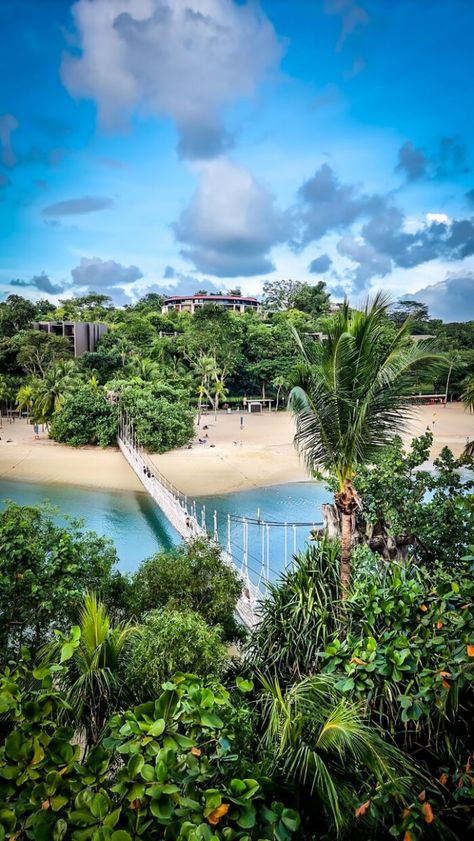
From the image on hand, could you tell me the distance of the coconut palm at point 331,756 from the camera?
2.53 meters

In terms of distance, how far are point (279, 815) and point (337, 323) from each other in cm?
395

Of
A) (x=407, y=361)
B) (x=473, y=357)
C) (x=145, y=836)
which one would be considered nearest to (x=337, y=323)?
(x=407, y=361)

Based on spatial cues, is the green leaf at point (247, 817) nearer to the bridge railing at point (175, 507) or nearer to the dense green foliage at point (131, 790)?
the dense green foliage at point (131, 790)

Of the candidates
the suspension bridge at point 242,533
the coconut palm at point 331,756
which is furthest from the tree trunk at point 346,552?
the suspension bridge at point 242,533

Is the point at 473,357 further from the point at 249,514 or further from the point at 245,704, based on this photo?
the point at 245,704

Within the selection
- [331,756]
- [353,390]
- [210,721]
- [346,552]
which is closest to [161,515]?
[346,552]

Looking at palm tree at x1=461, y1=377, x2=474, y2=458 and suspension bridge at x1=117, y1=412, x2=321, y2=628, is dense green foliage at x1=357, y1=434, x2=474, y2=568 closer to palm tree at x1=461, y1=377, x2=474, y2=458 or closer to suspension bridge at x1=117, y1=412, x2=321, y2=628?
palm tree at x1=461, y1=377, x2=474, y2=458

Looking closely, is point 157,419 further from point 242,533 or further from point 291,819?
point 291,819

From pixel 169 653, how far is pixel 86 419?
73.2 feet

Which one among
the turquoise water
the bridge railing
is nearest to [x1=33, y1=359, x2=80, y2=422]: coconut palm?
the bridge railing

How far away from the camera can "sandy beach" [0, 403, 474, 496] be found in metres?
20.2

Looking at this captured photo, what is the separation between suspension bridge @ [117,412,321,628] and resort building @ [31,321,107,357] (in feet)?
67.2

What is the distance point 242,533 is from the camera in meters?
15.0

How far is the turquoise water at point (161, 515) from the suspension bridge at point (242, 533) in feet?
0.13
